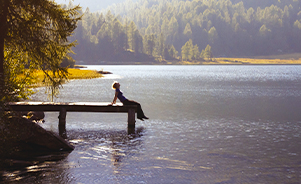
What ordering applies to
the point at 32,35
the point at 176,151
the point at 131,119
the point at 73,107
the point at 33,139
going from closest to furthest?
the point at 33,139 < the point at 176,151 < the point at 32,35 < the point at 73,107 < the point at 131,119

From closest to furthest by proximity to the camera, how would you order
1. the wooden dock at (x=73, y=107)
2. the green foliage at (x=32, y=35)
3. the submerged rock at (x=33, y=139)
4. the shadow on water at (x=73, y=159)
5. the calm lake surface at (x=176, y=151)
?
the shadow on water at (x=73, y=159)
the calm lake surface at (x=176, y=151)
the submerged rock at (x=33, y=139)
the green foliage at (x=32, y=35)
the wooden dock at (x=73, y=107)

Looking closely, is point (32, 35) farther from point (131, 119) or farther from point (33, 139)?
point (131, 119)

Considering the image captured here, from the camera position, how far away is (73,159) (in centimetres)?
1430

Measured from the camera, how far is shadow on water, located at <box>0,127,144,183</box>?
12.1 m

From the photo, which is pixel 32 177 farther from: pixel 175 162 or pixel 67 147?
pixel 175 162

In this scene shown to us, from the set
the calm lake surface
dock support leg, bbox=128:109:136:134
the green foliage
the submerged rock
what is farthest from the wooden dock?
the submerged rock

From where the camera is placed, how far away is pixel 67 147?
1565 cm

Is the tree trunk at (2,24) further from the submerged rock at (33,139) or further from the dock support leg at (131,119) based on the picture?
the dock support leg at (131,119)

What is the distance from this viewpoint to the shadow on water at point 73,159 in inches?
476

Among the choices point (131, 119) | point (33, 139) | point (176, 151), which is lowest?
point (176, 151)

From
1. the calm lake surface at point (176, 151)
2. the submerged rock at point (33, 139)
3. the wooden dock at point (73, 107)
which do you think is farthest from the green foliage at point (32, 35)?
the calm lake surface at point (176, 151)

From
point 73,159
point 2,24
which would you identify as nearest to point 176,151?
point 73,159

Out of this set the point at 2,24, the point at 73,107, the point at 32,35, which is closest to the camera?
the point at 2,24

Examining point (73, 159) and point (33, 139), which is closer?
point (73, 159)
